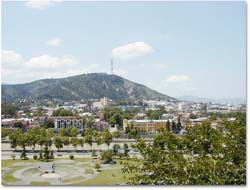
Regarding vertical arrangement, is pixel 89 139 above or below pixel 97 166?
above

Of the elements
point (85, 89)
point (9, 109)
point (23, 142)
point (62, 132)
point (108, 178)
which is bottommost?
point (108, 178)

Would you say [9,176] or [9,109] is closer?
[9,176]

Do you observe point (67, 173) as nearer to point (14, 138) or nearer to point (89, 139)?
point (89, 139)

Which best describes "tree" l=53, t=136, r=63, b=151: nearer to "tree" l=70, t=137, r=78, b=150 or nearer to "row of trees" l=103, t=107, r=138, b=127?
"tree" l=70, t=137, r=78, b=150

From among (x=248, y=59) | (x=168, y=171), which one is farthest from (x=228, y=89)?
(x=168, y=171)

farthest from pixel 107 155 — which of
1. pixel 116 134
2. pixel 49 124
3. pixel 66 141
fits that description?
pixel 49 124

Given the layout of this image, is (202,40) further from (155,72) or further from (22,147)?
(22,147)

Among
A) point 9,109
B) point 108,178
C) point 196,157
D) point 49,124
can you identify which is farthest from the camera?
point 49,124

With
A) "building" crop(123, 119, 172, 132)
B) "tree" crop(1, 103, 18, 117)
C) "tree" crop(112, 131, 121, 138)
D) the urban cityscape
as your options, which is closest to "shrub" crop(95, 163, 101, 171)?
the urban cityscape
